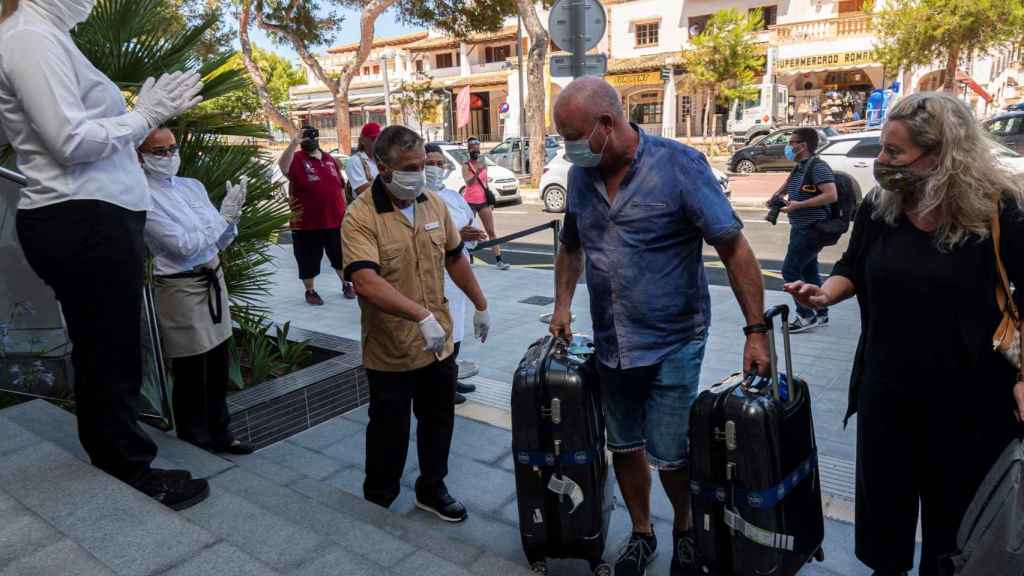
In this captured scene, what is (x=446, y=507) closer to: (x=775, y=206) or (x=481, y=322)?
(x=481, y=322)

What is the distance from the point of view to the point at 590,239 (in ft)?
8.76

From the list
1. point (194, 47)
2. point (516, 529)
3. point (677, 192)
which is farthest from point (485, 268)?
point (677, 192)

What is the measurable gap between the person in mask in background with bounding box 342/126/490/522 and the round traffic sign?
386 cm

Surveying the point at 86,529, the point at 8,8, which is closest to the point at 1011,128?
the point at 8,8

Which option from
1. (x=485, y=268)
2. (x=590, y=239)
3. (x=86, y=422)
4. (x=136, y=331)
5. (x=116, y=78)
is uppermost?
(x=116, y=78)

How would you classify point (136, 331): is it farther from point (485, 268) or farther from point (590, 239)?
point (485, 268)

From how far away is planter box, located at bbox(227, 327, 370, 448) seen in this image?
3.86 metres

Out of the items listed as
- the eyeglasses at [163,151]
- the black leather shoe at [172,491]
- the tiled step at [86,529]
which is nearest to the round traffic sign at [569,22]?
the eyeglasses at [163,151]

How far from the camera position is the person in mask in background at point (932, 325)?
216 centimetres

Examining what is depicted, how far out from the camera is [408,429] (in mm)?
3232

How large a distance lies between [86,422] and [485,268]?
705 cm

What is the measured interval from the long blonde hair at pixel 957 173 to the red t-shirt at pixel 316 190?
19.3 feet

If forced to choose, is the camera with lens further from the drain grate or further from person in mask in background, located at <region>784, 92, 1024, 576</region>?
person in mask in background, located at <region>784, 92, 1024, 576</region>

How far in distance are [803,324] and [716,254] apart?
311 cm
